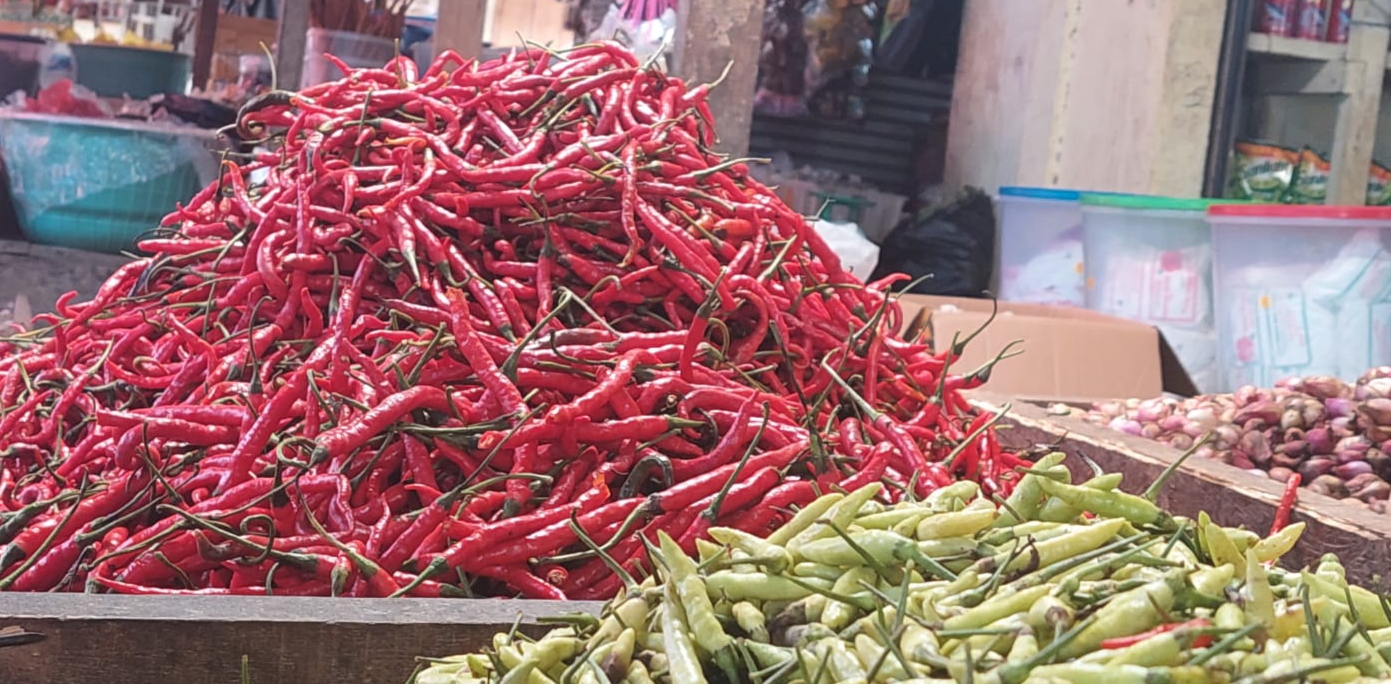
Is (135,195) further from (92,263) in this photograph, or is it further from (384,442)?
(384,442)

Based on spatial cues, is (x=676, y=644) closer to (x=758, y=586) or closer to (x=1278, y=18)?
(x=758, y=586)

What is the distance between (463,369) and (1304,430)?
2.04 m

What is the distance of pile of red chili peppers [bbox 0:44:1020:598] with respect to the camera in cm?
201

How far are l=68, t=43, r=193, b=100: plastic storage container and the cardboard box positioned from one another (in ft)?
13.2

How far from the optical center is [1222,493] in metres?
2.70

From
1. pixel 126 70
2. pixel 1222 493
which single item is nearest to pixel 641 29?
pixel 126 70

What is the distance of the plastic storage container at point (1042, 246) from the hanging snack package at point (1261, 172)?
27.6 inches

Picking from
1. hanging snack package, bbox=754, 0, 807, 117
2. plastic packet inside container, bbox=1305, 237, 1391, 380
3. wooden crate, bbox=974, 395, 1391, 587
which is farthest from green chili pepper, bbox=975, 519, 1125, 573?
hanging snack package, bbox=754, 0, 807, 117

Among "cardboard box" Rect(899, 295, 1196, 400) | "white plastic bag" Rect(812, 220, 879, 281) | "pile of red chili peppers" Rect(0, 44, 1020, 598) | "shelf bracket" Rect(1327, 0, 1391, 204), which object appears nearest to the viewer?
"pile of red chili peppers" Rect(0, 44, 1020, 598)

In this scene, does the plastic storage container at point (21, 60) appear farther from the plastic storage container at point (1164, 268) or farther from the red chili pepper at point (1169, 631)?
the red chili pepper at point (1169, 631)

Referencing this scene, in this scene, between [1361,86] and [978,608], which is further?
[1361,86]

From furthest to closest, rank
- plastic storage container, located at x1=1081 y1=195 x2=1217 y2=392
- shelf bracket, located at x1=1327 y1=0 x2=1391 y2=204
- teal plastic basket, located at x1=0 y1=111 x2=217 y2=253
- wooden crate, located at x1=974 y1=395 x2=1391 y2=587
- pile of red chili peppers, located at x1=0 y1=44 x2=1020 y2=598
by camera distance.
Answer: shelf bracket, located at x1=1327 y1=0 x2=1391 y2=204, teal plastic basket, located at x1=0 y1=111 x2=217 y2=253, plastic storage container, located at x1=1081 y1=195 x2=1217 y2=392, wooden crate, located at x1=974 y1=395 x2=1391 y2=587, pile of red chili peppers, located at x1=0 y1=44 x2=1020 y2=598

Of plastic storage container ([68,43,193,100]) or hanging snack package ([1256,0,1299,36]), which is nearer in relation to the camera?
hanging snack package ([1256,0,1299,36])

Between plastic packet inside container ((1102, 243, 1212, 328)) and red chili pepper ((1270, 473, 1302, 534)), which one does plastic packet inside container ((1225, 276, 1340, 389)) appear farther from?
red chili pepper ((1270, 473, 1302, 534))
